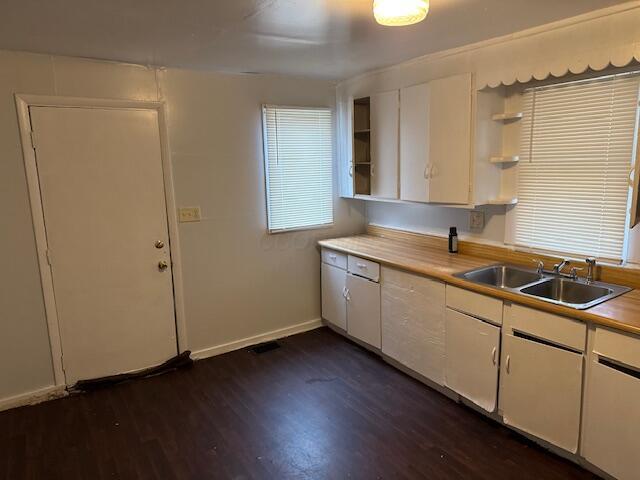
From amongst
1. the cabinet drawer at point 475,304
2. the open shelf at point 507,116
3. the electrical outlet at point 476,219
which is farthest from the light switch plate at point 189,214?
the open shelf at point 507,116

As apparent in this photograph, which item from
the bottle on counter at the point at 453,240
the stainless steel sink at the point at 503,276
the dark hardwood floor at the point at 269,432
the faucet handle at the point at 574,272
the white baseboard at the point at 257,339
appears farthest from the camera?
the white baseboard at the point at 257,339

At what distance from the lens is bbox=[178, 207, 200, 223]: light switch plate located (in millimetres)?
3471

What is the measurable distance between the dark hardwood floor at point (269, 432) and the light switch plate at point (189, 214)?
1219mm

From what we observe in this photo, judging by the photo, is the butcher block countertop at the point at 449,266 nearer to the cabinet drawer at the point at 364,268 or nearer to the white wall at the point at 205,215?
the cabinet drawer at the point at 364,268

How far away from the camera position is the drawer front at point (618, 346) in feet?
6.36

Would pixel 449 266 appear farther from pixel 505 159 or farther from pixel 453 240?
pixel 505 159

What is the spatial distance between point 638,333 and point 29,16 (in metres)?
3.18

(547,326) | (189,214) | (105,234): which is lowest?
(547,326)

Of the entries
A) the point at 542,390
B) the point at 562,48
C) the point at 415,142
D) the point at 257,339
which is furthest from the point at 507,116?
the point at 257,339

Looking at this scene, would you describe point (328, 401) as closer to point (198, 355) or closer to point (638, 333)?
point (198, 355)

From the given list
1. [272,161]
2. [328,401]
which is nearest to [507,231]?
[328,401]

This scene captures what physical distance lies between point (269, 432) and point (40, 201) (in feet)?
7.12

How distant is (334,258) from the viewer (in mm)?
3957

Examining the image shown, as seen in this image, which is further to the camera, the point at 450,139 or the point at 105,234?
the point at 105,234
